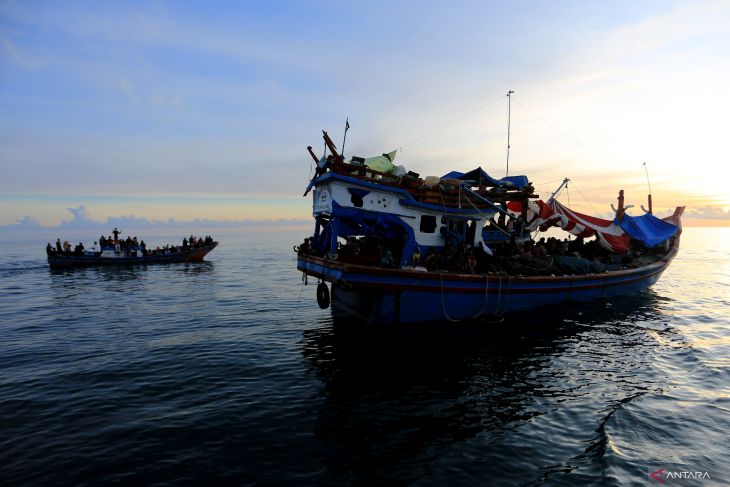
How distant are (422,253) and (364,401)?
8.60 metres

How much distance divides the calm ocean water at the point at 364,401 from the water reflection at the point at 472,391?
0.17 ft

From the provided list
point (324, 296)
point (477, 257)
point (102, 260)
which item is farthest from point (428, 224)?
point (102, 260)

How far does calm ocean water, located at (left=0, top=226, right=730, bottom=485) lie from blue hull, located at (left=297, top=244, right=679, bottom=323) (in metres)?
0.74

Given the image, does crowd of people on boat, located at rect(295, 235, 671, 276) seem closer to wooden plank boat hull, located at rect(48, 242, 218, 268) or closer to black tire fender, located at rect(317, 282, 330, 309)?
black tire fender, located at rect(317, 282, 330, 309)

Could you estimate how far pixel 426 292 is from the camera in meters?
14.8

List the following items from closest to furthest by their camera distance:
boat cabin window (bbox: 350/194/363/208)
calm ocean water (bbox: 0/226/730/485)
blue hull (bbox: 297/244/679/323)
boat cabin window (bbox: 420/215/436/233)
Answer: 1. calm ocean water (bbox: 0/226/730/485)
2. blue hull (bbox: 297/244/679/323)
3. boat cabin window (bbox: 350/194/363/208)
4. boat cabin window (bbox: 420/215/436/233)

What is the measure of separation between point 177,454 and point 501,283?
13.2 metres

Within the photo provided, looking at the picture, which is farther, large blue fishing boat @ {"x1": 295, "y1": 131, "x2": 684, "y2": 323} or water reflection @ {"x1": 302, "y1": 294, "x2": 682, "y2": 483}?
large blue fishing boat @ {"x1": 295, "y1": 131, "x2": 684, "y2": 323}

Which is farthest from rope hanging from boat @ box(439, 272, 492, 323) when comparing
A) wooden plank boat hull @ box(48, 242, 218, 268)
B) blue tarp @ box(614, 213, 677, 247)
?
wooden plank boat hull @ box(48, 242, 218, 268)

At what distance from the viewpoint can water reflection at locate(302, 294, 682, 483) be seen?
7290mm

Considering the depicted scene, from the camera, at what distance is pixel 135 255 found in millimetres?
45812

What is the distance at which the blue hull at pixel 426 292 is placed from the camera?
44.9ft

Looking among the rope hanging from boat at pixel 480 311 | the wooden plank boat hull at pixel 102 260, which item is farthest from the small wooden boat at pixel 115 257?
the rope hanging from boat at pixel 480 311

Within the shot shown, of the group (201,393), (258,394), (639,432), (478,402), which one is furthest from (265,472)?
(639,432)
